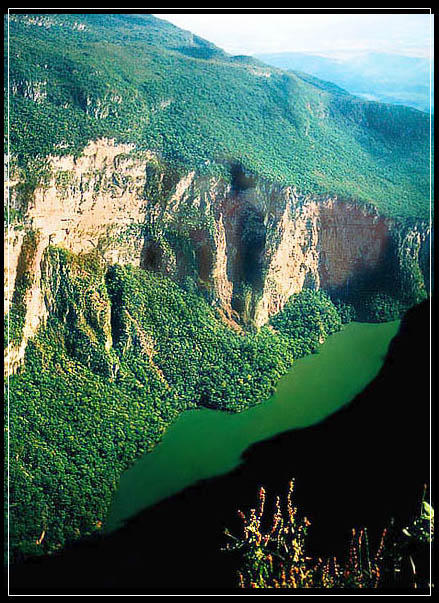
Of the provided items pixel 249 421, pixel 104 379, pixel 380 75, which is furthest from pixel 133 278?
pixel 380 75

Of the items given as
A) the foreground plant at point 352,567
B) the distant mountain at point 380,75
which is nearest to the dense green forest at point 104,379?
the foreground plant at point 352,567

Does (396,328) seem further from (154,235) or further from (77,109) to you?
(77,109)

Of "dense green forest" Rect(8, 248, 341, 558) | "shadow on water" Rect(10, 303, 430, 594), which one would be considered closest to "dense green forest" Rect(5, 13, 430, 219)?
"dense green forest" Rect(8, 248, 341, 558)

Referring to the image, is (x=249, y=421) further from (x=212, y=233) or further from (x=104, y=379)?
(x=212, y=233)

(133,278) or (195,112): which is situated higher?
(195,112)

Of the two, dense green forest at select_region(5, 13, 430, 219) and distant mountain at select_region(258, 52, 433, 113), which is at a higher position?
distant mountain at select_region(258, 52, 433, 113)

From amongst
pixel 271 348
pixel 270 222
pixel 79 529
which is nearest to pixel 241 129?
pixel 270 222

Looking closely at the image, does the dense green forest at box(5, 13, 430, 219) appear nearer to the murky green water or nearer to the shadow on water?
the murky green water
